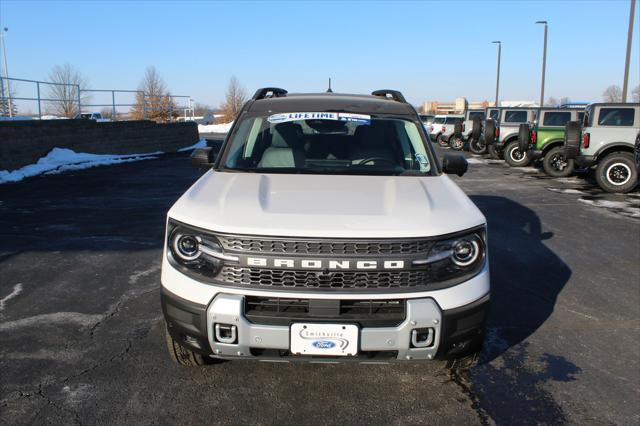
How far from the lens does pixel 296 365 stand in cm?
348

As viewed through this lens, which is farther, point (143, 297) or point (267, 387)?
point (143, 297)

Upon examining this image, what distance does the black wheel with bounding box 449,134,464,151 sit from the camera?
1009 inches

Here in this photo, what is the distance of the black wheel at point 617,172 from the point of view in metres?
11.7

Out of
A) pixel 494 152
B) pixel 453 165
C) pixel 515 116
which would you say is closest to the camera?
pixel 453 165

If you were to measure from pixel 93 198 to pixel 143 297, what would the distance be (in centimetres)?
605

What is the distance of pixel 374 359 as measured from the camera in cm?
272

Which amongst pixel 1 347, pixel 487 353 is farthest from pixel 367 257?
pixel 1 347

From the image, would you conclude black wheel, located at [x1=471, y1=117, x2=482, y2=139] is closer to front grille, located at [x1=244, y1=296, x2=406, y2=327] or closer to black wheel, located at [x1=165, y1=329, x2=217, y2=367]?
black wheel, located at [x1=165, y1=329, x2=217, y2=367]

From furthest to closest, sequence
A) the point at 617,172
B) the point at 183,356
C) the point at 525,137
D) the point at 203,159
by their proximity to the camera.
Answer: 1. the point at 525,137
2. the point at 617,172
3. the point at 203,159
4. the point at 183,356

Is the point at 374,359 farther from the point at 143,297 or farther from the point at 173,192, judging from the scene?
the point at 173,192

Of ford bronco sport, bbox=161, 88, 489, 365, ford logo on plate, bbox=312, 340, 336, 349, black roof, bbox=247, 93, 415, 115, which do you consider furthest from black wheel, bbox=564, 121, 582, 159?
ford logo on plate, bbox=312, 340, 336, 349

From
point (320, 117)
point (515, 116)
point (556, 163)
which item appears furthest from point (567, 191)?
point (320, 117)

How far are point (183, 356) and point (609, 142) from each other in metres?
11.7

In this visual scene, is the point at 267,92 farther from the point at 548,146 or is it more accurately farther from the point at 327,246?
the point at 548,146
